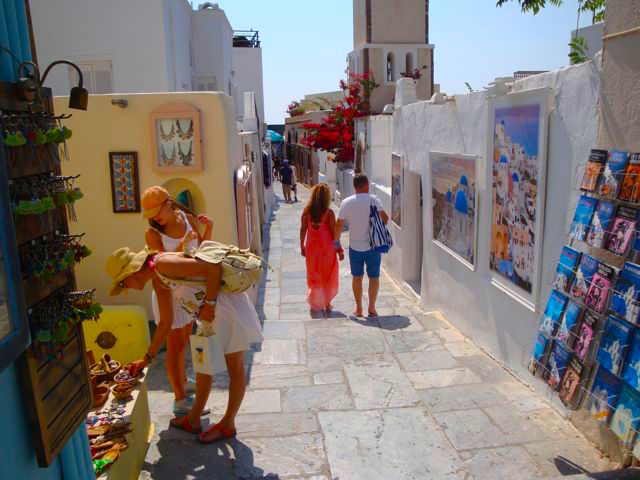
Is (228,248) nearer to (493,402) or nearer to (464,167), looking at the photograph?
(493,402)

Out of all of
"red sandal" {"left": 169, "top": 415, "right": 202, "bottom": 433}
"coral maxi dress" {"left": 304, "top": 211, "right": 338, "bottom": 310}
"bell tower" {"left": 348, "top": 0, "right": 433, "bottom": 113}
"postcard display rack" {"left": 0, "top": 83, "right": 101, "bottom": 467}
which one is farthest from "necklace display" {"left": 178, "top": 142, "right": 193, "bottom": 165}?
"bell tower" {"left": 348, "top": 0, "right": 433, "bottom": 113}

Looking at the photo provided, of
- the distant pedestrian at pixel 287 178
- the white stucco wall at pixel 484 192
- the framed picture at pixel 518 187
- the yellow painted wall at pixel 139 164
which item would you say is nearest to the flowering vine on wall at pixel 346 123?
the distant pedestrian at pixel 287 178

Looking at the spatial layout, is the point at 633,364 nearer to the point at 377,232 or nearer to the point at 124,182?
the point at 377,232

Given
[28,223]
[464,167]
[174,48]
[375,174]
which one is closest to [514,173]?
[464,167]

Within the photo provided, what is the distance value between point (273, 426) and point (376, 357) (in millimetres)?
1620

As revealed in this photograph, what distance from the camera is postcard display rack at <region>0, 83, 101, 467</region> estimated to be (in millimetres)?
2240

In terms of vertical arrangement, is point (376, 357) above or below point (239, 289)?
below

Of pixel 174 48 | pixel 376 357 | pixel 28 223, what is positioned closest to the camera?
pixel 28 223

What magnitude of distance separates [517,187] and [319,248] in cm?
310

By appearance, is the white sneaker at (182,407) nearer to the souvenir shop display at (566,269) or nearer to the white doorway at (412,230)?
the souvenir shop display at (566,269)

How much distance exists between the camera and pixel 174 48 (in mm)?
13836

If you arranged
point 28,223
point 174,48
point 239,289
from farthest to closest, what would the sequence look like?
point 174,48 < point 239,289 < point 28,223

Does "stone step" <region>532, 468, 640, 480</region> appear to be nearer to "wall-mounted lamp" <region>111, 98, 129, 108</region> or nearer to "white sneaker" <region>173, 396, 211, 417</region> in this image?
"white sneaker" <region>173, 396, 211, 417</region>

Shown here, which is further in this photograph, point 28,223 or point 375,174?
point 375,174
